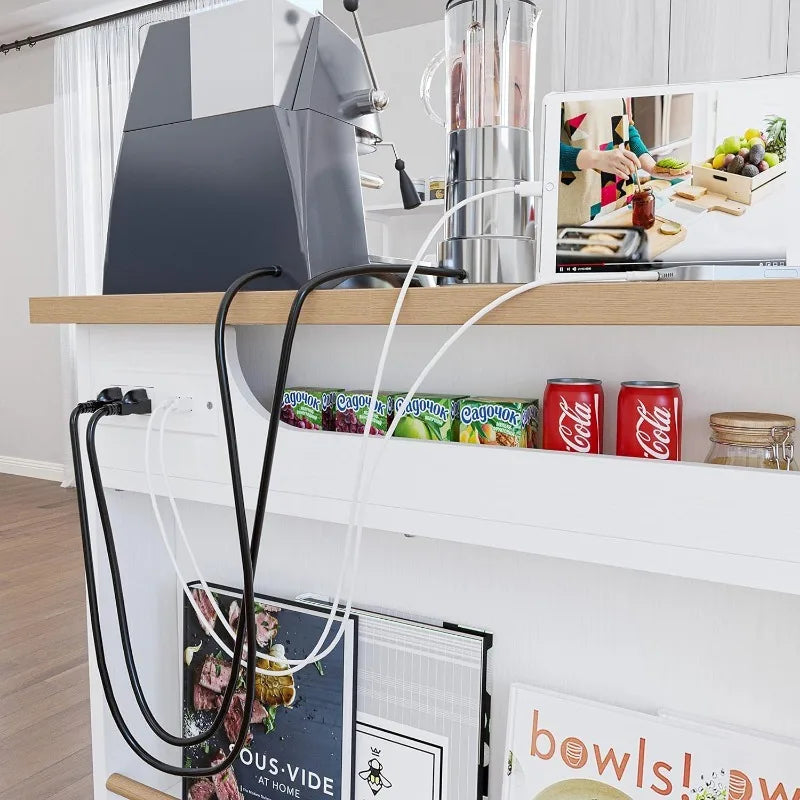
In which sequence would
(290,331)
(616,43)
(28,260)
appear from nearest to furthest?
(290,331) → (616,43) → (28,260)

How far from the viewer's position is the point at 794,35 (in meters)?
2.32

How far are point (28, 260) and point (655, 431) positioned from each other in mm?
4453

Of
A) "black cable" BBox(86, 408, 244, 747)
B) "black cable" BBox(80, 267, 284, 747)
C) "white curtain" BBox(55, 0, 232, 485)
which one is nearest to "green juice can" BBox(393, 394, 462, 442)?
"black cable" BBox(80, 267, 284, 747)

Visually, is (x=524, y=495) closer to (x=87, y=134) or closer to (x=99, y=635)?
(x=99, y=635)

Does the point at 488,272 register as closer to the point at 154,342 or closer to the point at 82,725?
the point at 154,342

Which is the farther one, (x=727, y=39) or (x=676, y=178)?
(x=727, y=39)

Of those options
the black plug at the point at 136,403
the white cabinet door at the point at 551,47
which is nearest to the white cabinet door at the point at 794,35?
the white cabinet door at the point at 551,47

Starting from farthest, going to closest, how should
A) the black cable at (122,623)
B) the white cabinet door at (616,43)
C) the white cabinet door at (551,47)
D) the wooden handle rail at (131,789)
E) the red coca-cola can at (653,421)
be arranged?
the white cabinet door at (551,47), the white cabinet door at (616,43), the wooden handle rail at (131,789), the black cable at (122,623), the red coca-cola can at (653,421)

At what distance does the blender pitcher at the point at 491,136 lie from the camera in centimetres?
76

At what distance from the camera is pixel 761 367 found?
0.71m

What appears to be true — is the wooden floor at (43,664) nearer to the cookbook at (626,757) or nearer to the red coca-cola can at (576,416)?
the cookbook at (626,757)

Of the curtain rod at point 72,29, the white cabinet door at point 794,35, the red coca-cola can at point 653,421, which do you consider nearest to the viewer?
the red coca-cola can at point 653,421

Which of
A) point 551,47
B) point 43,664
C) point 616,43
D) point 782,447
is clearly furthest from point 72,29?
point 782,447

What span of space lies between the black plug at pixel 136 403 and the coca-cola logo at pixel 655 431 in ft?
1.68
